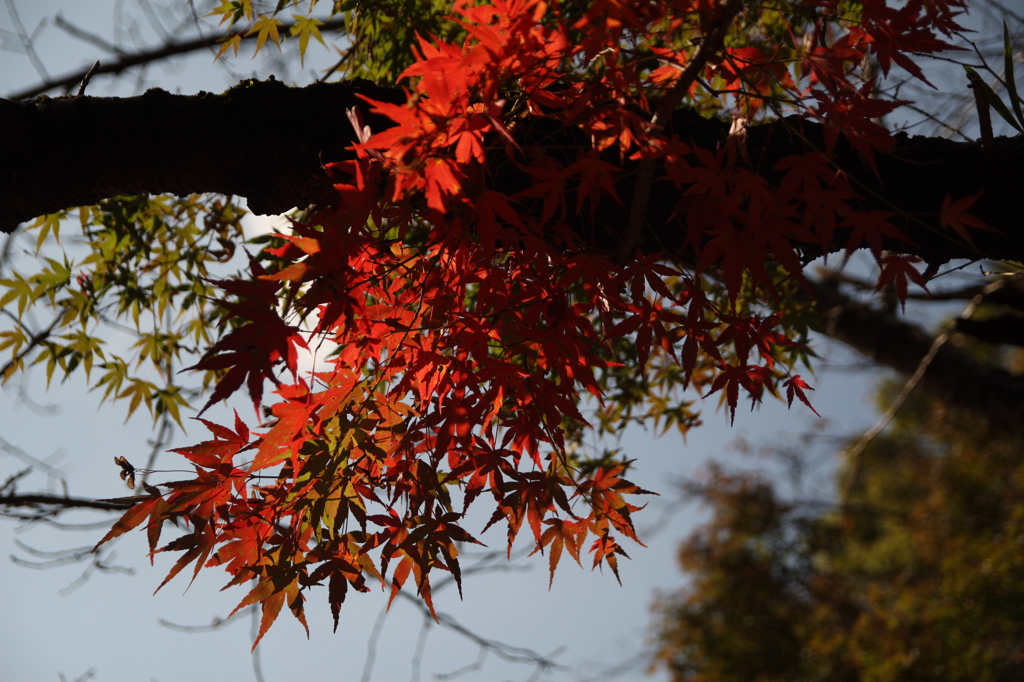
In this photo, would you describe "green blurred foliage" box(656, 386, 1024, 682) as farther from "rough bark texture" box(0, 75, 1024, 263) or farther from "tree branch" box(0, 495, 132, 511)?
"tree branch" box(0, 495, 132, 511)

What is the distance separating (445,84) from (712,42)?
468 millimetres

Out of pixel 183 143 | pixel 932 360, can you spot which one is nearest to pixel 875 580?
pixel 932 360

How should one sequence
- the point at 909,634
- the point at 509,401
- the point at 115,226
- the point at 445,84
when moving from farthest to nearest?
the point at 909,634 < the point at 115,226 < the point at 509,401 < the point at 445,84

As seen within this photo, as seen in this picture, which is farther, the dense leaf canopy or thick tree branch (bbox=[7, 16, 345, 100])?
thick tree branch (bbox=[7, 16, 345, 100])

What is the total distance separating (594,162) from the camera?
3.20 feet

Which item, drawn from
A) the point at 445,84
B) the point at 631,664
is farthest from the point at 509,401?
the point at 631,664

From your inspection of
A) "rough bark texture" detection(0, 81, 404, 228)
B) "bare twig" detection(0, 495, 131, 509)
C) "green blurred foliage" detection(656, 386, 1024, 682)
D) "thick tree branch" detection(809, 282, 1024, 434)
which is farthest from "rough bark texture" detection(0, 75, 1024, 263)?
"green blurred foliage" detection(656, 386, 1024, 682)

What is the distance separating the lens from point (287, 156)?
1146 millimetres

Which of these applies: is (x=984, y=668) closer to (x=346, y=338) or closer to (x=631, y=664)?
(x=631, y=664)

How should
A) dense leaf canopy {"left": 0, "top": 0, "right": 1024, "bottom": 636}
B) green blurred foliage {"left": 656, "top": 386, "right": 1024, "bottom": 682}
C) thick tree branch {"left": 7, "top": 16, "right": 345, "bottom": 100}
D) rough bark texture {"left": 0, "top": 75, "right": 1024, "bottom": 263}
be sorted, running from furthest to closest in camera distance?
green blurred foliage {"left": 656, "top": 386, "right": 1024, "bottom": 682}, thick tree branch {"left": 7, "top": 16, "right": 345, "bottom": 100}, rough bark texture {"left": 0, "top": 75, "right": 1024, "bottom": 263}, dense leaf canopy {"left": 0, "top": 0, "right": 1024, "bottom": 636}

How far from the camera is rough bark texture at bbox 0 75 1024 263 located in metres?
1.15

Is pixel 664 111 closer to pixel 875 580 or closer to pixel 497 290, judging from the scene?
pixel 497 290

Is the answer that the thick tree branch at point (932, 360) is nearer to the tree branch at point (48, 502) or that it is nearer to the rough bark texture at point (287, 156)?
the rough bark texture at point (287, 156)

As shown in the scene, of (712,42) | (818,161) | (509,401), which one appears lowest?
(509,401)
